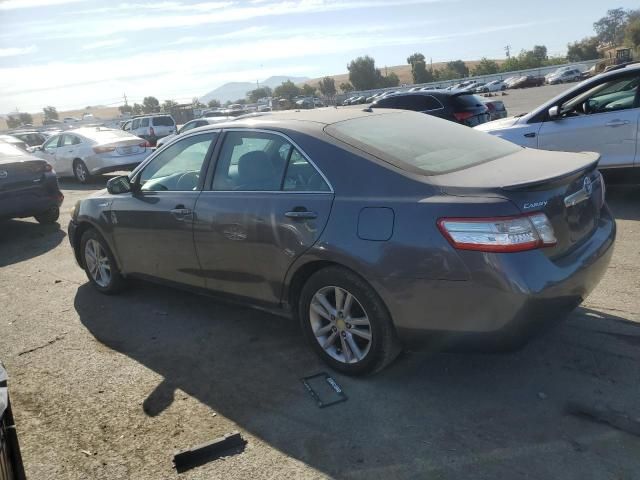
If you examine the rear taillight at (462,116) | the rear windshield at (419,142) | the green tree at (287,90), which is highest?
the green tree at (287,90)

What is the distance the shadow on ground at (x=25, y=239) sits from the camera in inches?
306

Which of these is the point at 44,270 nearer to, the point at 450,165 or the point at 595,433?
the point at 450,165

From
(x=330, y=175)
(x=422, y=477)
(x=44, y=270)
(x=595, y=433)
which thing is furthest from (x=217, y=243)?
(x=44, y=270)

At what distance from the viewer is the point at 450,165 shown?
137 inches

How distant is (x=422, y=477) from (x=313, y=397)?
95 centimetres

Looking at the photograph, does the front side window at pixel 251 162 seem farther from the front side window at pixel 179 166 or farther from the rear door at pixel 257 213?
the front side window at pixel 179 166

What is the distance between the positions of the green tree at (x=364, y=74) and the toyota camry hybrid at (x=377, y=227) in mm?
105528

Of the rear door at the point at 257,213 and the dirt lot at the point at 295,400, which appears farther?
the rear door at the point at 257,213

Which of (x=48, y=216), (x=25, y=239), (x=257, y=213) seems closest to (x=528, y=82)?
(x=48, y=216)

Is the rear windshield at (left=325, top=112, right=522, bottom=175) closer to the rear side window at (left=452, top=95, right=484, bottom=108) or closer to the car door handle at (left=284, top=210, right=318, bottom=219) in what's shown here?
the car door handle at (left=284, top=210, right=318, bottom=219)

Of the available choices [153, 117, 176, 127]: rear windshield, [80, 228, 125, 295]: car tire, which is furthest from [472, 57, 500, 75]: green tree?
[80, 228, 125, 295]: car tire

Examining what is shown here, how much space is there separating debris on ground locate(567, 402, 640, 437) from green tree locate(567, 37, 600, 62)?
97.9 meters

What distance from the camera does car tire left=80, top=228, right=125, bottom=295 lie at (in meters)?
5.40

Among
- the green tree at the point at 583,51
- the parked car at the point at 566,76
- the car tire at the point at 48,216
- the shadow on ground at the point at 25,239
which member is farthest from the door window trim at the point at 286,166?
the green tree at the point at 583,51
